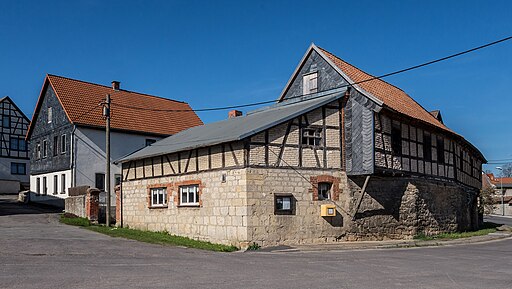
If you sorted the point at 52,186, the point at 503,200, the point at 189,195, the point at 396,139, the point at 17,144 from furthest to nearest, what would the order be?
the point at 503,200
the point at 17,144
the point at 52,186
the point at 396,139
the point at 189,195

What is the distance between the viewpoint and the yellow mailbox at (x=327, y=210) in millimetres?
21000

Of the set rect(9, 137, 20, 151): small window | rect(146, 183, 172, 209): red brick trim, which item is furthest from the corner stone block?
rect(9, 137, 20, 151): small window

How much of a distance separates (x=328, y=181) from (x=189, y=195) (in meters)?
5.86

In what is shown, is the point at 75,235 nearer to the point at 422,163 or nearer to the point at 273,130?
the point at 273,130

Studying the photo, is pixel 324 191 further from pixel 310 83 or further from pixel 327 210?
pixel 310 83

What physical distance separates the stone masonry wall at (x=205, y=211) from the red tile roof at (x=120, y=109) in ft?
38.5

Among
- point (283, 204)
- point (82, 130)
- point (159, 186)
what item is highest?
point (82, 130)

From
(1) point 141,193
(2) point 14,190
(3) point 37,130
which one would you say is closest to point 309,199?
(1) point 141,193

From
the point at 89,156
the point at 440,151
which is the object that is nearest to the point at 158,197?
the point at 89,156

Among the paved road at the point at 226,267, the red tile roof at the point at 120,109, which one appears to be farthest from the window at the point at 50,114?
the paved road at the point at 226,267

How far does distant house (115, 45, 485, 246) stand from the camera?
2023cm

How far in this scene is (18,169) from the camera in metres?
53.9

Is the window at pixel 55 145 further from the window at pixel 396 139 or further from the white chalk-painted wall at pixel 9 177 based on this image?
the window at pixel 396 139

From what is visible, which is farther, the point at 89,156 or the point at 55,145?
the point at 55,145
